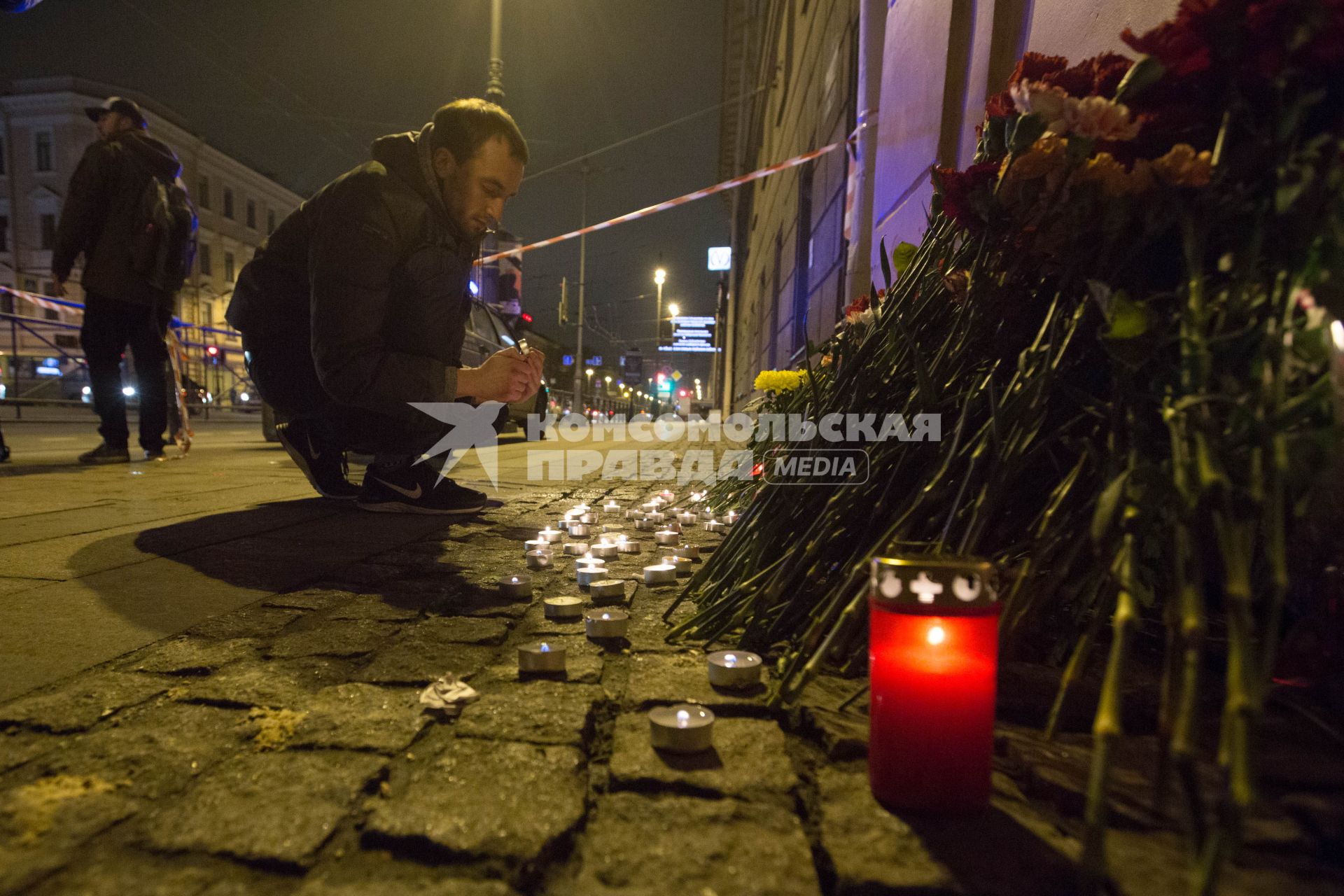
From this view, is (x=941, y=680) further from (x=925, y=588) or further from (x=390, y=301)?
(x=390, y=301)

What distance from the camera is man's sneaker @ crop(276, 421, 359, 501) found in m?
3.26

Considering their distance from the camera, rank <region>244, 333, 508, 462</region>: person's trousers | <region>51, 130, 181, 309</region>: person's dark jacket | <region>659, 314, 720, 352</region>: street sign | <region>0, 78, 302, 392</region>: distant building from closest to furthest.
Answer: <region>244, 333, 508, 462</region>: person's trousers
<region>51, 130, 181, 309</region>: person's dark jacket
<region>0, 78, 302, 392</region>: distant building
<region>659, 314, 720, 352</region>: street sign

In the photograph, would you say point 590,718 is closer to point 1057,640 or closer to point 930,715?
point 930,715

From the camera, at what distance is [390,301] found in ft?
8.80

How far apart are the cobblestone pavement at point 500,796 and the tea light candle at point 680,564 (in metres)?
0.70

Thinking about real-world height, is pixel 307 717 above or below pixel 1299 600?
below

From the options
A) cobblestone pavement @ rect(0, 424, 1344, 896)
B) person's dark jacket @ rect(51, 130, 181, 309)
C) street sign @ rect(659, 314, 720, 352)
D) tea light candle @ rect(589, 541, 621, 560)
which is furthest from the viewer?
street sign @ rect(659, 314, 720, 352)

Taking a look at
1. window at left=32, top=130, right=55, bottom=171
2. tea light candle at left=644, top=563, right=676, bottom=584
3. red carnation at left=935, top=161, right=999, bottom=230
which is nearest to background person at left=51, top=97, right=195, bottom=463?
tea light candle at left=644, top=563, right=676, bottom=584

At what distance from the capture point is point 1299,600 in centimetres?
120

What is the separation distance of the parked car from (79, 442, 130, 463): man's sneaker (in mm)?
1734

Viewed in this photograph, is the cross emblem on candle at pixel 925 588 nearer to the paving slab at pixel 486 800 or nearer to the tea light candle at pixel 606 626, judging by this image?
the paving slab at pixel 486 800

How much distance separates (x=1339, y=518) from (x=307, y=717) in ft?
5.62

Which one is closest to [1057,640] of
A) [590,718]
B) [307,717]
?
[590,718]

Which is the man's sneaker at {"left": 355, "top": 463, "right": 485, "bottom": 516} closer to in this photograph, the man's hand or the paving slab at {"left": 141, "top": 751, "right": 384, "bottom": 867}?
the man's hand
